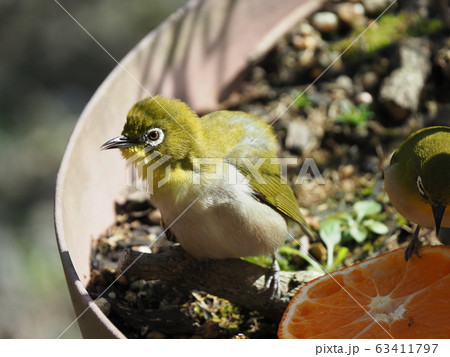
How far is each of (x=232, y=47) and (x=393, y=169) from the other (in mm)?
1816

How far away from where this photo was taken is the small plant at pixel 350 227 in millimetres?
3822

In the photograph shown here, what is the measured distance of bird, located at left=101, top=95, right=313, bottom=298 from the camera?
3314 millimetres

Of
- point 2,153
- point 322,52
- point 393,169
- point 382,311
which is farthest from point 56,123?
point 382,311

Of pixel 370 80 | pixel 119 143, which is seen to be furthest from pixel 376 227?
pixel 119 143

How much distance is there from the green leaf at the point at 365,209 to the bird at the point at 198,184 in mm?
651

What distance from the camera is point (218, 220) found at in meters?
3.34

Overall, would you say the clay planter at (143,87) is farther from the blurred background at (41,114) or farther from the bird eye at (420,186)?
the blurred background at (41,114)

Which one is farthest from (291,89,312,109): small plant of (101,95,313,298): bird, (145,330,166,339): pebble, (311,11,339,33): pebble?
(145,330,166,339): pebble

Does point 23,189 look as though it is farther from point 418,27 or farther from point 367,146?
point 418,27

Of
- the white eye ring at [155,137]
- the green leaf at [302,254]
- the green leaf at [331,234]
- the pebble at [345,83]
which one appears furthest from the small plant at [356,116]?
the white eye ring at [155,137]

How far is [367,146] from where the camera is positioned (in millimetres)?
4457

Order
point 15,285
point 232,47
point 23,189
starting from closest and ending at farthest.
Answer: point 232,47 → point 15,285 → point 23,189

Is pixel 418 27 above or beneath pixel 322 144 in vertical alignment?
above

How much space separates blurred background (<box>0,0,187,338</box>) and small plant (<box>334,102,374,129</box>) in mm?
2673
